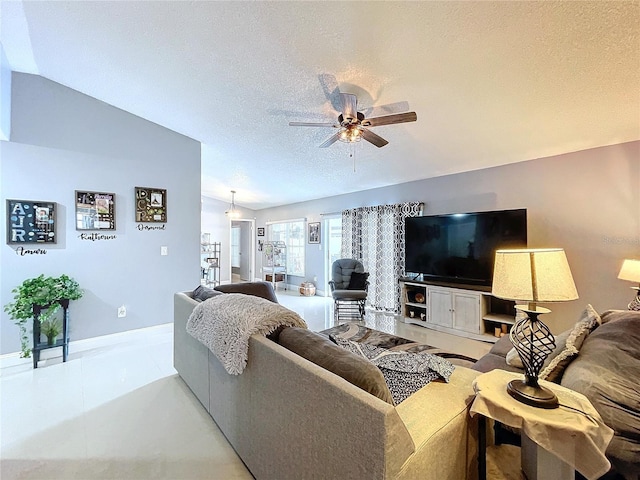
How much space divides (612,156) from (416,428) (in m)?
3.68

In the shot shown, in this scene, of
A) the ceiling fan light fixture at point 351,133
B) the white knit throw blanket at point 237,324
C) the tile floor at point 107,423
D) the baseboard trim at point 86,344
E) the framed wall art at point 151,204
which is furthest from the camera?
the framed wall art at point 151,204

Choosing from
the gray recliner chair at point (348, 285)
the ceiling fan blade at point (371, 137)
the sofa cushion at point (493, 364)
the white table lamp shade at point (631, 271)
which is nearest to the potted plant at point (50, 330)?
the gray recliner chair at point (348, 285)

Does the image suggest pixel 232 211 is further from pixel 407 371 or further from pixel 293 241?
pixel 407 371

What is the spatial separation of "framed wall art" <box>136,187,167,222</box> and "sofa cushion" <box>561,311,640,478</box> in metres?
4.54

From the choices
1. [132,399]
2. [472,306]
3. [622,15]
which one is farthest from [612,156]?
[132,399]

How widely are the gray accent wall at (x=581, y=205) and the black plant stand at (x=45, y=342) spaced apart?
5.20m

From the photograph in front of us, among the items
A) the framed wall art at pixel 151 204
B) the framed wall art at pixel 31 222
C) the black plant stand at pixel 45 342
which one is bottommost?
the black plant stand at pixel 45 342

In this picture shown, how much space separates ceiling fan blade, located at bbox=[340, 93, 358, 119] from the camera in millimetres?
2305

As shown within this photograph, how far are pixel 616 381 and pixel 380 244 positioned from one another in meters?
4.28

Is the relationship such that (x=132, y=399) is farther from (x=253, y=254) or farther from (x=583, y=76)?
(x=253, y=254)

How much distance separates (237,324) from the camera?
5.34 feet

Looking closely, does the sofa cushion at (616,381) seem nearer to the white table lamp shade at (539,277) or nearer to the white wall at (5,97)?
the white table lamp shade at (539,277)

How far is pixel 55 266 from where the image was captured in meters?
3.41

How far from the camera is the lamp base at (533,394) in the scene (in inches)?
45.1
